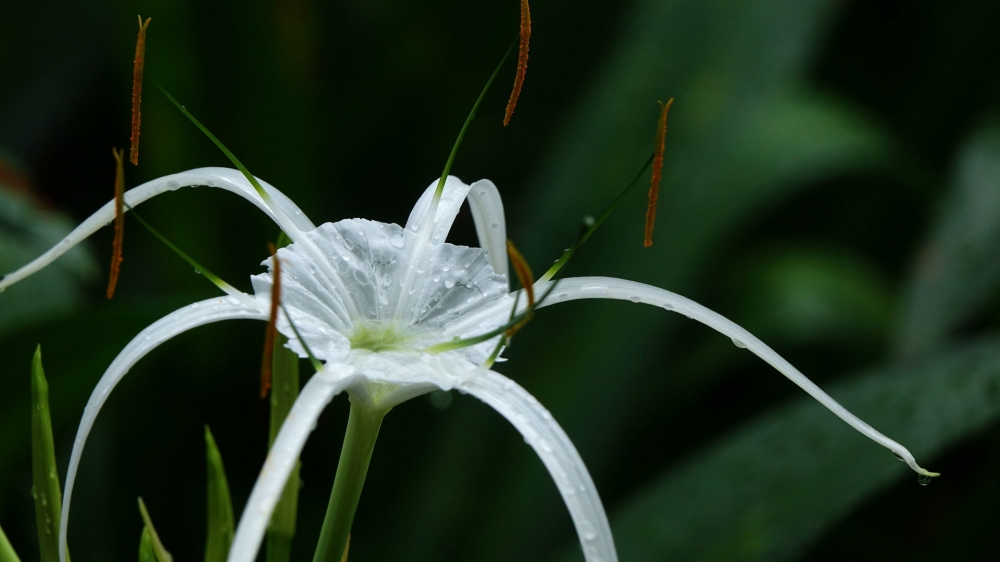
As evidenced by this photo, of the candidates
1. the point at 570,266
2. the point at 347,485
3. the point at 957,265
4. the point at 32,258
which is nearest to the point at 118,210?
the point at 347,485

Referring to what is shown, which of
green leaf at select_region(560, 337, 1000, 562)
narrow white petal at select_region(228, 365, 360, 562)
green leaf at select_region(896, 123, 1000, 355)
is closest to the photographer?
narrow white petal at select_region(228, 365, 360, 562)

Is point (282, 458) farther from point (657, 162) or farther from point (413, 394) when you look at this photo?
point (657, 162)

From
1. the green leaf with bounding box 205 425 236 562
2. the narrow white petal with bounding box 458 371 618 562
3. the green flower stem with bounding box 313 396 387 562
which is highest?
the narrow white petal with bounding box 458 371 618 562

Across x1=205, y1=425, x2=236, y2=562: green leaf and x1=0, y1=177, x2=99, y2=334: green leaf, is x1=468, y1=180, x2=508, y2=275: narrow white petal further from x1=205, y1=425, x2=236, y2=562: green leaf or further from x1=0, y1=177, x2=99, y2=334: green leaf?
x1=0, y1=177, x2=99, y2=334: green leaf

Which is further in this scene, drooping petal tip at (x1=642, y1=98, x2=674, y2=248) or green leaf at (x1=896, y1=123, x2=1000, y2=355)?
green leaf at (x1=896, y1=123, x2=1000, y2=355)

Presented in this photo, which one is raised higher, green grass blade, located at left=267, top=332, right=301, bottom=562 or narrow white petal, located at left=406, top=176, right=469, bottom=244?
narrow white petal, located at left=406, top=176, right=469, bottom=244

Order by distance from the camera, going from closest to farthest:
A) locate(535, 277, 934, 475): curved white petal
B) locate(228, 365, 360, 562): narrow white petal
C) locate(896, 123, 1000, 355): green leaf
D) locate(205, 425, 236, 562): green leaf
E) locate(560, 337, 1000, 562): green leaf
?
locate(228, 365, 360, 562): narrow white petal, locate(535, 277, 934, 475): curved white petal, locate(205, 425, 236, 562): green leaf, locate(560, 337, 1000, 562): green leaf, locate(896, 123, 1000, 355): green leaf

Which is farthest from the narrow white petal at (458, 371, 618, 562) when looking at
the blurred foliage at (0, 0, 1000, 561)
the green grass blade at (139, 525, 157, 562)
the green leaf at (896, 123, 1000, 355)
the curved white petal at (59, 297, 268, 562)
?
the green leaf at (896, 123, 1000, 355)

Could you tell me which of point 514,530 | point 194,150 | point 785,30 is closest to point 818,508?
point 514,530
